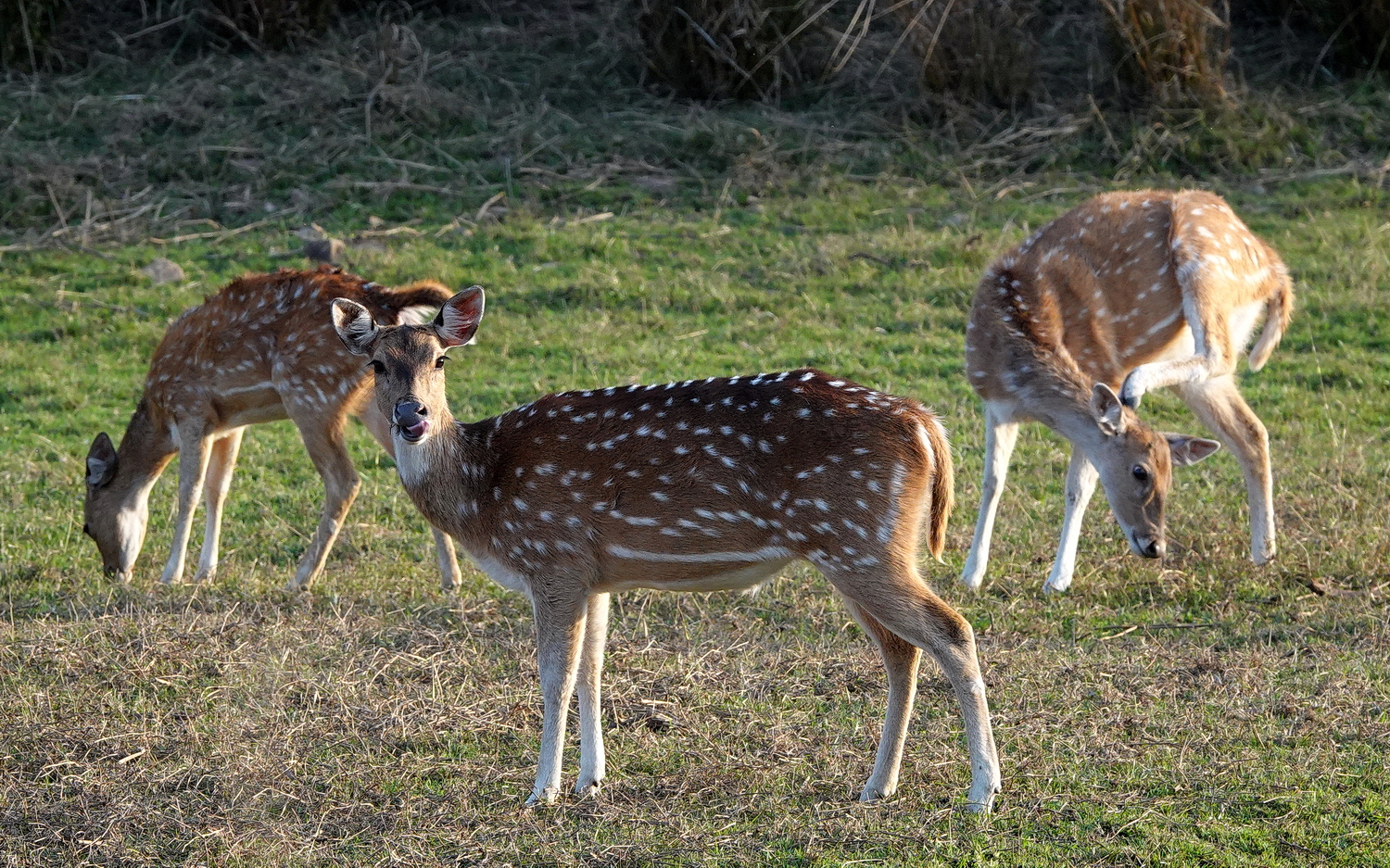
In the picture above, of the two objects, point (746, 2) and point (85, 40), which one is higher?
point (746, 2)

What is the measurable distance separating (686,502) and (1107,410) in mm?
2782

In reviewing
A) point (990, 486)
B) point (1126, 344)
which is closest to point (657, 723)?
point (990, 486)

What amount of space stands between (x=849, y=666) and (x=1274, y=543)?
2.44 meters

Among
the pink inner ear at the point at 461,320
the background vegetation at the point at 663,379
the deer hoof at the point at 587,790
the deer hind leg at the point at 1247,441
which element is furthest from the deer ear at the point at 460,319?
the deer hind leg at the point at 1247,441

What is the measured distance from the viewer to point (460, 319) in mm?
5836

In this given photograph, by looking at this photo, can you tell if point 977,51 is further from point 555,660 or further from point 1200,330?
point 555,660

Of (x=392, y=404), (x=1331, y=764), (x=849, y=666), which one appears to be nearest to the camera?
(x=1331, y=764)

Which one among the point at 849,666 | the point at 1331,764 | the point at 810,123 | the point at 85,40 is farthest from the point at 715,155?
the point at 1331,764

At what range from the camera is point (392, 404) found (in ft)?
18.4

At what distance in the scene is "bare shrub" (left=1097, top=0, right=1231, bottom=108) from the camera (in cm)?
1287

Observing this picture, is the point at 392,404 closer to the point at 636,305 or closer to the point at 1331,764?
the point at 1331,764

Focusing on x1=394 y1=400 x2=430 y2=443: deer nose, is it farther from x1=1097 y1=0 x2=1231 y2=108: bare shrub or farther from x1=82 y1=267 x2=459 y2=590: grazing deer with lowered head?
x1=1097 y1=0 x2=1231 y2=108: bare shrub

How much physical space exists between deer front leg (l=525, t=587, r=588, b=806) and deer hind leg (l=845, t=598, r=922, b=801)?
91 centimetres

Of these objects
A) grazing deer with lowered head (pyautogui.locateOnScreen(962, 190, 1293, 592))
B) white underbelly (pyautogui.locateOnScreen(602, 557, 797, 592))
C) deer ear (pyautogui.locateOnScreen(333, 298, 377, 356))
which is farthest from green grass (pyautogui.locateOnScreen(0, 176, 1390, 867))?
deer ear (pyautogui.locateOnScreen(333, 298, 377, 356))
